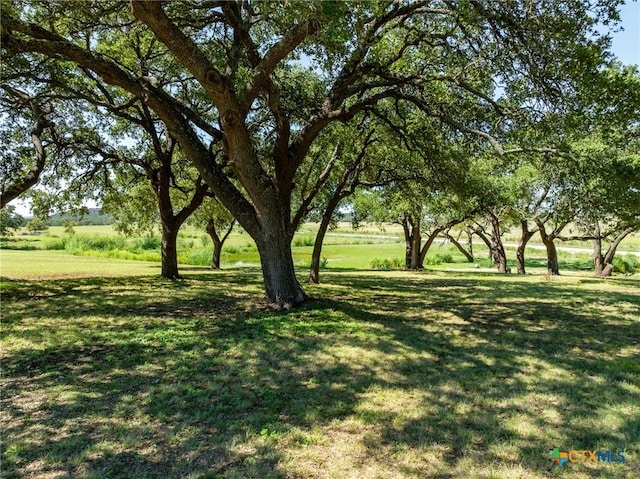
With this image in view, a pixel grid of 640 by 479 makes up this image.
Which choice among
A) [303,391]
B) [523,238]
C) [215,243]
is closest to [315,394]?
[303,391]

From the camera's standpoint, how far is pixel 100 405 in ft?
12.3

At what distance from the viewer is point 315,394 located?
3992 mm

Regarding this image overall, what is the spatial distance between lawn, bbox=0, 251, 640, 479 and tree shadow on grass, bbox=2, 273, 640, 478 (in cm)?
2

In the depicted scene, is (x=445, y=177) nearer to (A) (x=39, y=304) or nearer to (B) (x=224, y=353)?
(B) (x=224, y=353)

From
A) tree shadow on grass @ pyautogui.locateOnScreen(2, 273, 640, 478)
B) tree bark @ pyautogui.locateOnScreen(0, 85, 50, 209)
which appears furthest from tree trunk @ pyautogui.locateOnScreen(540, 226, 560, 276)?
tree bark @ pyautogui.locateOnScreen(0, 85, 50, 209)

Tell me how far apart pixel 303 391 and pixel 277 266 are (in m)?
4.34

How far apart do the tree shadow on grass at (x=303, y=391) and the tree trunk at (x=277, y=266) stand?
0.67 m

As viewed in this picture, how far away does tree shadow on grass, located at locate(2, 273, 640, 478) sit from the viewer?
9.52 ft

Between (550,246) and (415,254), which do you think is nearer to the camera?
(550,246)

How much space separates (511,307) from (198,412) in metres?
7.76

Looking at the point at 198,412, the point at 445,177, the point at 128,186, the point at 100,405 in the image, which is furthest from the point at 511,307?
the point at 128,186

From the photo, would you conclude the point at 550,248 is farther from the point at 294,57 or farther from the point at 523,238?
the point at 294,57

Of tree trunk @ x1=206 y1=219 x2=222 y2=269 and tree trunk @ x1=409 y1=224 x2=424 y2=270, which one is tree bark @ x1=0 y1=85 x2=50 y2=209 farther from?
tree trunk @ x1=409 y1=224 x2=424 y2=270

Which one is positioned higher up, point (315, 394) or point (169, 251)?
point (169, 251)
